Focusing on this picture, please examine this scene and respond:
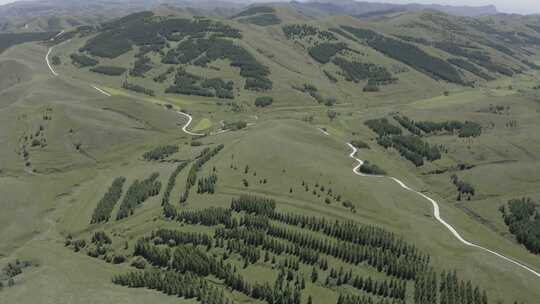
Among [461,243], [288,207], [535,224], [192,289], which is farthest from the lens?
[535,224]

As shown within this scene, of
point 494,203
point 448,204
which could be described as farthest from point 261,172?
point 494,203

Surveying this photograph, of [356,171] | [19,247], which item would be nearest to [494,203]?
[356,171]

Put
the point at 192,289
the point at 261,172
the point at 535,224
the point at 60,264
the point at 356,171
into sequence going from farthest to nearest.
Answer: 1. the point at 356,171
2. the point at 261,172
3. the point at 535,224
4. the point at 60,264
5. the point at 192,289

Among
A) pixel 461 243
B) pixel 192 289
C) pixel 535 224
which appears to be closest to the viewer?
pixel 192 289

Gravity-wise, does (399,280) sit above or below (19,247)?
above

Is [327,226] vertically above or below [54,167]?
above

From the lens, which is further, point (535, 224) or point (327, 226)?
point (535, 224)

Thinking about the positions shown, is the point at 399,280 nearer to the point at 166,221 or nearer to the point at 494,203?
the point at 166,221

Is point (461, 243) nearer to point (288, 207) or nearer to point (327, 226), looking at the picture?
point (327, 226)

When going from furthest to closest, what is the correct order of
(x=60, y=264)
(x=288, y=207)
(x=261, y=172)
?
(x=261, y=172), (x=288, y=207), (x=60, y=264)
